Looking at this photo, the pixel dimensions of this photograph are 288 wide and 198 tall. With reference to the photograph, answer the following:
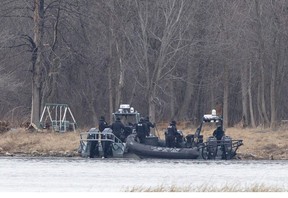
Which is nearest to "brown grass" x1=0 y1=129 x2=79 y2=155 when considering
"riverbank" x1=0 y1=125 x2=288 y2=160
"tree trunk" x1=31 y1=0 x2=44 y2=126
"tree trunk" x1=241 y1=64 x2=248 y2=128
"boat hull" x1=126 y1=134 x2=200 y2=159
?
"riverbank" x1=0 y1=125 x2=288 y2=160

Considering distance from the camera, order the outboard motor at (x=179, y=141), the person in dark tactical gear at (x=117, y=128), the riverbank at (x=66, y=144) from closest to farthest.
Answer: the outboard motor at (x=179, y=141), the person in dark tactical gear at (x=117, y=128), the riverbank at (x=66, y=144)

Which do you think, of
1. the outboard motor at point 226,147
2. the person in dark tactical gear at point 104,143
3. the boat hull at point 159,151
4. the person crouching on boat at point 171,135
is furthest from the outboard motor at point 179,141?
the person in dark tactical gear at point 104,143

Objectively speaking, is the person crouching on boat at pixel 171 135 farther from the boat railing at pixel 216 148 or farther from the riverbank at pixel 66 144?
the riverbank at pixel 66 144

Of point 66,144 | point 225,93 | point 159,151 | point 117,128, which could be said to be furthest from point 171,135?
point 225,93

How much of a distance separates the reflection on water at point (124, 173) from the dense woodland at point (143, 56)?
37.5ft

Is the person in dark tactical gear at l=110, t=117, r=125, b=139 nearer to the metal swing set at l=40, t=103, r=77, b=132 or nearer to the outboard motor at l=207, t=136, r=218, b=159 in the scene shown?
the outboard motor at l=207, t=136, r=218, b=159

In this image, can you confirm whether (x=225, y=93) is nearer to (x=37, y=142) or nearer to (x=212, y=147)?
(x=37, y=142)

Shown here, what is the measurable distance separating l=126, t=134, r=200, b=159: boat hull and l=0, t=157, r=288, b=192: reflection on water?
1.13ft

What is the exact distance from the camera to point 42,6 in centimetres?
6128

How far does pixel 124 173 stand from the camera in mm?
43094

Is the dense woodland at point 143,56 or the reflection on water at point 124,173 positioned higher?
the dense woodland at point 143,56

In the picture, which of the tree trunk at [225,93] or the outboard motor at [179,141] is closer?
the outboard motor at [179,141]

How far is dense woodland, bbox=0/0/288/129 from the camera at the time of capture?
6306cm

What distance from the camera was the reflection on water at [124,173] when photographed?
35438mm
